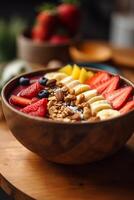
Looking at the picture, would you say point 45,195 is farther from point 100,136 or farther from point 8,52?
point 8,52

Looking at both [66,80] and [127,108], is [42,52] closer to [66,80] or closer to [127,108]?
[66,80]

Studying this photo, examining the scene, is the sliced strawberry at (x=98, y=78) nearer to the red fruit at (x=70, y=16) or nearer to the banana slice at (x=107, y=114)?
the banana slice at (x=107, y=114)

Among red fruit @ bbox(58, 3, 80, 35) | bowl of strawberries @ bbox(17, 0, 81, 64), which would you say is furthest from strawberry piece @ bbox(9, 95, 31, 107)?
red fruit @ bbox(58, 3, 80, 35)

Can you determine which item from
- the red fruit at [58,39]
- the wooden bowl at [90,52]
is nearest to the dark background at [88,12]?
the wooden bowl at [90,52]

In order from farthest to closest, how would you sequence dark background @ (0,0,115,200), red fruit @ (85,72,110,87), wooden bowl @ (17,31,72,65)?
dark background @ (0,0,115,200) < wooden bowl @ (17,31,72,65) < red fruit @ (85,72,110,87)

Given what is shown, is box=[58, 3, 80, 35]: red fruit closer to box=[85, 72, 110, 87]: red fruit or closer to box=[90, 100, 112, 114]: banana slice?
box=[85, 72, 110, 87]: red fruit
